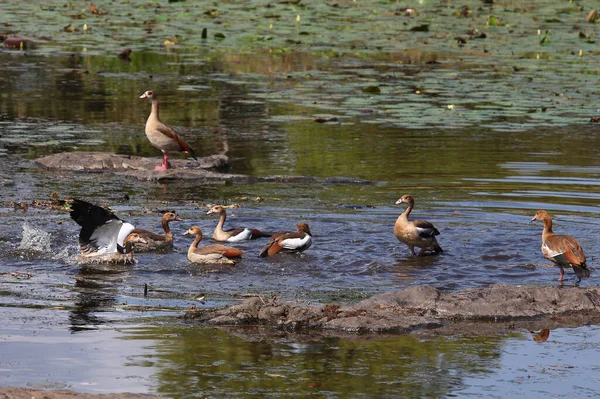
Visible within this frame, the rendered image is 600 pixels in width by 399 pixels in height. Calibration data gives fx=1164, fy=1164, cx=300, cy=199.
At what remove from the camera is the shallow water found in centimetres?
744

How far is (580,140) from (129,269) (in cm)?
919

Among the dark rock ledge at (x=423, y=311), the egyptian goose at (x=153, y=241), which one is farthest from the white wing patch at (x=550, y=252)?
the egyptian goose at (x=153, y=241)

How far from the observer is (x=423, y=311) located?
874cm

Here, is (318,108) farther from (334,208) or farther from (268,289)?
(268,289)

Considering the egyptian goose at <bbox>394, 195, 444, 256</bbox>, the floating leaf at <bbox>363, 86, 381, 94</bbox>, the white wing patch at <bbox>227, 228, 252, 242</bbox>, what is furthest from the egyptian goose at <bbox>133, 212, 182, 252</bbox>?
the floating leaf at <bbox>363, 86, 381, 94</bbox>

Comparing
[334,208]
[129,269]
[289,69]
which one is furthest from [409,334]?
[289,69]

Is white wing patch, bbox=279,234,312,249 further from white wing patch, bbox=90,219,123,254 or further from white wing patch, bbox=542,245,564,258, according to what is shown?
white wing patch, bbox=542,245,564,258

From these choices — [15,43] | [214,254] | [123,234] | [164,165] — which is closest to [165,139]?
[164,165]

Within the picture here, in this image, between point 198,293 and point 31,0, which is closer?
point 198,293

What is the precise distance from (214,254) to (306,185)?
3907 millimetres

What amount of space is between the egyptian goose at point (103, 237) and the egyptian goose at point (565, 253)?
3.85 metres

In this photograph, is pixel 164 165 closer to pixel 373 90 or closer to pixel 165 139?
pixel 165 139

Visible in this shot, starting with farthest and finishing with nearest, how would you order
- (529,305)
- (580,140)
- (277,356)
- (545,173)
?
1. (580,140)
2. (545,173)
3. (529,305)
4. (277,356)

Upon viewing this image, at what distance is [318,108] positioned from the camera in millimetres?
19594
